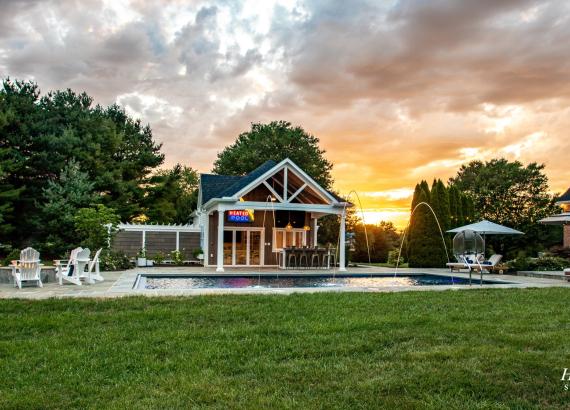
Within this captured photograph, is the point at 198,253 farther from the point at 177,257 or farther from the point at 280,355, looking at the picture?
the point at 280,355

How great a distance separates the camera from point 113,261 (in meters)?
19.8

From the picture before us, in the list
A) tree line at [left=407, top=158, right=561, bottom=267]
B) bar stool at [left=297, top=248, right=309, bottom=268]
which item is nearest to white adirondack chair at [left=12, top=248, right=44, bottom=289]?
bar stool at [left=297, top=248, right=309, bottom=268]

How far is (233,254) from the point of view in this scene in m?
22.6

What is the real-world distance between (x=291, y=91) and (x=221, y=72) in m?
3.00

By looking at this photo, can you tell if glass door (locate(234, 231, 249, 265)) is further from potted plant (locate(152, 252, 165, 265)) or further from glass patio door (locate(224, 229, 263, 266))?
potted plant (locate(152, 252, 165, 265))

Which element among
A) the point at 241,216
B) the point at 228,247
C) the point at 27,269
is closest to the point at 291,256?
the point at 241,216

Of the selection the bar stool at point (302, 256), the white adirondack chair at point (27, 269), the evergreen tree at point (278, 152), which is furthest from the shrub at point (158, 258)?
the evergreen tree at point (278, 152)

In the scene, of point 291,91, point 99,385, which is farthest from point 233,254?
point 99,385

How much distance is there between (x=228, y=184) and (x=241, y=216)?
13.3 ft

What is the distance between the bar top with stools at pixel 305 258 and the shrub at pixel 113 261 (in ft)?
21.8

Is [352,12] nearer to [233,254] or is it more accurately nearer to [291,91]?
[291,91]

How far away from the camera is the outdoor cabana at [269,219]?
2141cm

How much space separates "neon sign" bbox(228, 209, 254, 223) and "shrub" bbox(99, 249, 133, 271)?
15.8 feet

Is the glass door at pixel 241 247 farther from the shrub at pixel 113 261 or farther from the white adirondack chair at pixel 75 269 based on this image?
the white adirondack chair at pixel 75 269
